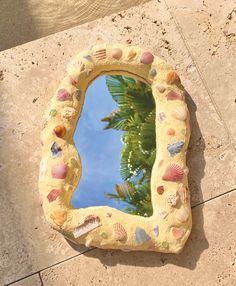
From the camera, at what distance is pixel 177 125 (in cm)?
160

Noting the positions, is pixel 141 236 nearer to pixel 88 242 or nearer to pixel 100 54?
pixel 88 242

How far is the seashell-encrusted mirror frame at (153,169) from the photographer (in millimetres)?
1500

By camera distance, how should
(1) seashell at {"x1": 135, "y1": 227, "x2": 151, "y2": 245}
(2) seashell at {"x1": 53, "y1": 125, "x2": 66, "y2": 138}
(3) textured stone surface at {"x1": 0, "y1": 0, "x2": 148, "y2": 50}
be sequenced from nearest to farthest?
(1) seashell at {"x1": 135, "y1": 227, "x2": 151, "y2": 245}, (2) seashell at {"x1": 53, "y1": 125, "x2": 66, "y2": 138}, (3) textured stone surface at {"x1": 0, "y1": 0, "x2": 148, "y2": 50}

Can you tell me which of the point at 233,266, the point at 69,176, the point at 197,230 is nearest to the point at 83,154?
the point at 69,176

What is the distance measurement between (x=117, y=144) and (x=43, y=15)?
942mm

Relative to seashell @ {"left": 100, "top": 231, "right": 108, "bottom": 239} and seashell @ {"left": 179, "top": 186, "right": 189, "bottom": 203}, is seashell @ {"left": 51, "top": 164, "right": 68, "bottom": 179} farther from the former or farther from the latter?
seashell @ {"left": 179, "top": 186, "right": 189, "bottom": 203}

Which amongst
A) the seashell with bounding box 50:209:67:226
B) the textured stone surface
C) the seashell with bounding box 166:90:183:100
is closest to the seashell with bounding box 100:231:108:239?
the seashell with bounding box 50:209:67:226

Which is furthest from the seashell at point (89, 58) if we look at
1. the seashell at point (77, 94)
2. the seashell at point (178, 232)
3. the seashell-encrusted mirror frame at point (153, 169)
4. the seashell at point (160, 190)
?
the seashell at point (178, 232)

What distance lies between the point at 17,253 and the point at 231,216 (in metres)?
0.62

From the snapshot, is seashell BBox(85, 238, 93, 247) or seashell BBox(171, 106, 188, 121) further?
seashell BBox(171, 106, 188, 121)

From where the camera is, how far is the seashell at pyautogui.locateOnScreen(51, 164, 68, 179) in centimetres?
154

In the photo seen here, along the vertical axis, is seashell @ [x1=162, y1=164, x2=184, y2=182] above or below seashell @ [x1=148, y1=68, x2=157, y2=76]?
below

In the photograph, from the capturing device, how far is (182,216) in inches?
59.3

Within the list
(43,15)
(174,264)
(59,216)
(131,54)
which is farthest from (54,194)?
(43,15)
